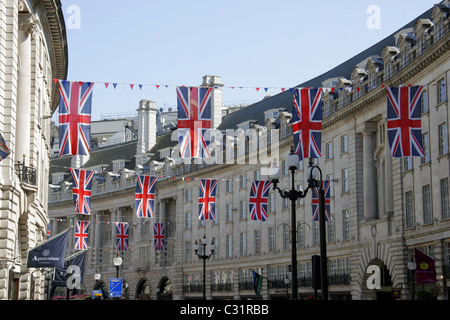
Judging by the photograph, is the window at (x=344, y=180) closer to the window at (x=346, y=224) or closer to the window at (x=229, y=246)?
the window at (x=346, y=224)

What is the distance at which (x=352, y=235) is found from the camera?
6138cm

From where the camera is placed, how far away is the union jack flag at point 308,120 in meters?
38.3

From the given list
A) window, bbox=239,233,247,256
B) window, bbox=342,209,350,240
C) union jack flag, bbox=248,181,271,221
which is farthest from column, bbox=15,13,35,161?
window, bbox=239,233,247,256

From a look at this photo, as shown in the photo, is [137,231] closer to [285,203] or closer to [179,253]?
[179,253]

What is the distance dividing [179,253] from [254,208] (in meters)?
38.1

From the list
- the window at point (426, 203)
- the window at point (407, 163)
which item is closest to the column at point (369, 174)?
the window at point (407, 163)

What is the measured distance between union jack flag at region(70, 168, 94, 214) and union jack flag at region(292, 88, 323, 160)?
20.7 m

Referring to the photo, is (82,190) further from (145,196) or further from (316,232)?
(316,232)

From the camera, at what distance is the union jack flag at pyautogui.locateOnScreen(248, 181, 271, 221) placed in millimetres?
55438

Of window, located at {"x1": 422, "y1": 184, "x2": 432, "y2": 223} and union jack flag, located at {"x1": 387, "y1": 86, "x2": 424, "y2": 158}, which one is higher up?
union jack flag, located at {"x1": 387, "y1": 86, "x2": 424, "y2": 158}

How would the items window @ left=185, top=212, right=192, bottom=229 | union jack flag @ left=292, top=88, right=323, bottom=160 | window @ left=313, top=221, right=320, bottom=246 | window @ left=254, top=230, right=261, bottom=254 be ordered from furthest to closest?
window @ left=185, top=212, right=192, bottom=229 → window @ left=254, top=230, right=261, bottom=254 → window @ left=313, top=221, right=320, bottom=246 → union jack flag @ left=292, top=88, right=323, bottom=160

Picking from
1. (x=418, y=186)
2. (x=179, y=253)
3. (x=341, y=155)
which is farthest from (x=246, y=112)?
A: (x=418, y=186)

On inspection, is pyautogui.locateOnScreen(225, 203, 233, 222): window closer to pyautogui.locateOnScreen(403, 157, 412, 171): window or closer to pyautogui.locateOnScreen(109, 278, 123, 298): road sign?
pyautogui.locateOnScreen(403, 157, 412, 171): window

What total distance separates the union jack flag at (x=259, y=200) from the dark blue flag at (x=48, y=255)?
23660 mm
